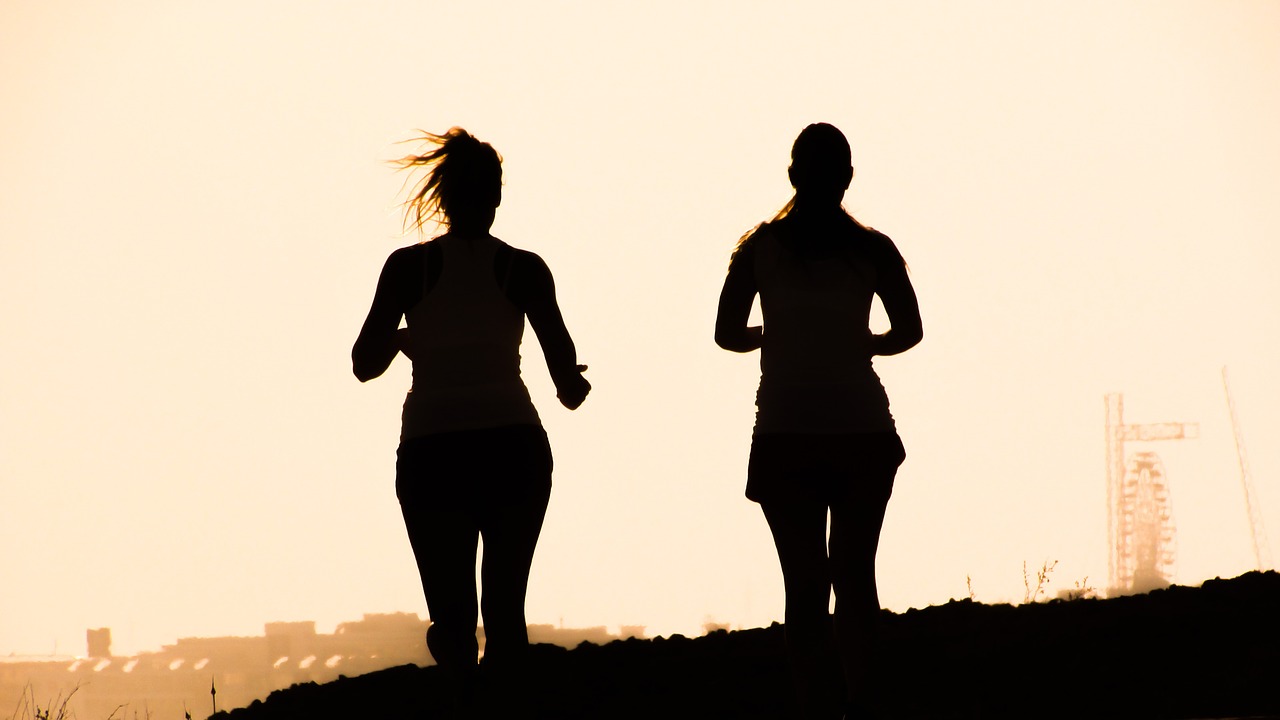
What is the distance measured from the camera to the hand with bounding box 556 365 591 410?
14.4 ft

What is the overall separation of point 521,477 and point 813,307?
1.09m

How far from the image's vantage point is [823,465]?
13.9 feet

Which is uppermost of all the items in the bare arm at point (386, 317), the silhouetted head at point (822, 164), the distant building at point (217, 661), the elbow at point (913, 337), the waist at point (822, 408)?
the silhouetted head at point (822, 164)

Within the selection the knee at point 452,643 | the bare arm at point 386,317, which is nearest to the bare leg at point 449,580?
the knee at point 452,643

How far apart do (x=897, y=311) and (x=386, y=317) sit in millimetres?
1706

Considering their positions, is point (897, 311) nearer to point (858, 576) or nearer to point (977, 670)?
point (858, 576)

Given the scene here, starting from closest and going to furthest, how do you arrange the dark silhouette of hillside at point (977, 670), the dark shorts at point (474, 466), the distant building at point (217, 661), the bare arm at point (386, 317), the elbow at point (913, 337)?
1. the dark shorts at point (474, 466)
2. the bare arm at point (386, 317)
3. the elbow at point (913, 337)
4. the dark silhouette of hillside at point (977, 670)
5. the distant building at point (217, 661)

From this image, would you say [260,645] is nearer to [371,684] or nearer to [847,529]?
[371,684]

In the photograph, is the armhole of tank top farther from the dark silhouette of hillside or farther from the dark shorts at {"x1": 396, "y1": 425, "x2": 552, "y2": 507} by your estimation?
the dark silhouette of hillside

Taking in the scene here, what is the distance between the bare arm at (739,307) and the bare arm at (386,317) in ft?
3.50

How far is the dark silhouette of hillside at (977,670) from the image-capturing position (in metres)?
5.92

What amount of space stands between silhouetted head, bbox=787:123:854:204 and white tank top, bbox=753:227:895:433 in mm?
204

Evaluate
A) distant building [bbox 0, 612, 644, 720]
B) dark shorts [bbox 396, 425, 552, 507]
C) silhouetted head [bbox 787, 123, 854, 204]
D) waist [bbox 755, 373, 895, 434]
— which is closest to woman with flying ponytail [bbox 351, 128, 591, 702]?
dark shorts [bbox 396, 425, 552, 507]

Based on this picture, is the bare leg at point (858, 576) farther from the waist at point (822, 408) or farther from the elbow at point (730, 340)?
the elbow at point (730, 340)
